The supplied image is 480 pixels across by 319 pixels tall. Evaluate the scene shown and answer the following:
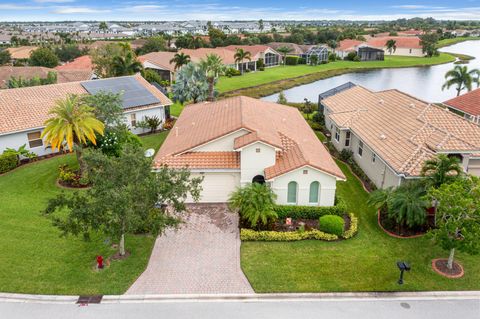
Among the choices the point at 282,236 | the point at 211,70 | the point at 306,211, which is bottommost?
the point at 282,236

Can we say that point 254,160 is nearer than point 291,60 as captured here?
Yes

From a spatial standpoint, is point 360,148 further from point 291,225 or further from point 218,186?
point 218,186

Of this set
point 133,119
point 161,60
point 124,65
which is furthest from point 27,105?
point 161,60

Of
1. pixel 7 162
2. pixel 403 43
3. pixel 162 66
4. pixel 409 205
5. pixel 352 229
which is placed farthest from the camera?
pixel 403 43

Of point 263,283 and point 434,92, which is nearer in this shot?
point 263,283

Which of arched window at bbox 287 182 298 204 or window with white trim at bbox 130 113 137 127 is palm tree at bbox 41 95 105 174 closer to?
window with white trim at bbox 130 113 137 127

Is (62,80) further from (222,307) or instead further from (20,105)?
(222,307)

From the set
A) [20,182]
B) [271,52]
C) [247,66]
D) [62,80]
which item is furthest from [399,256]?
[271,52]
